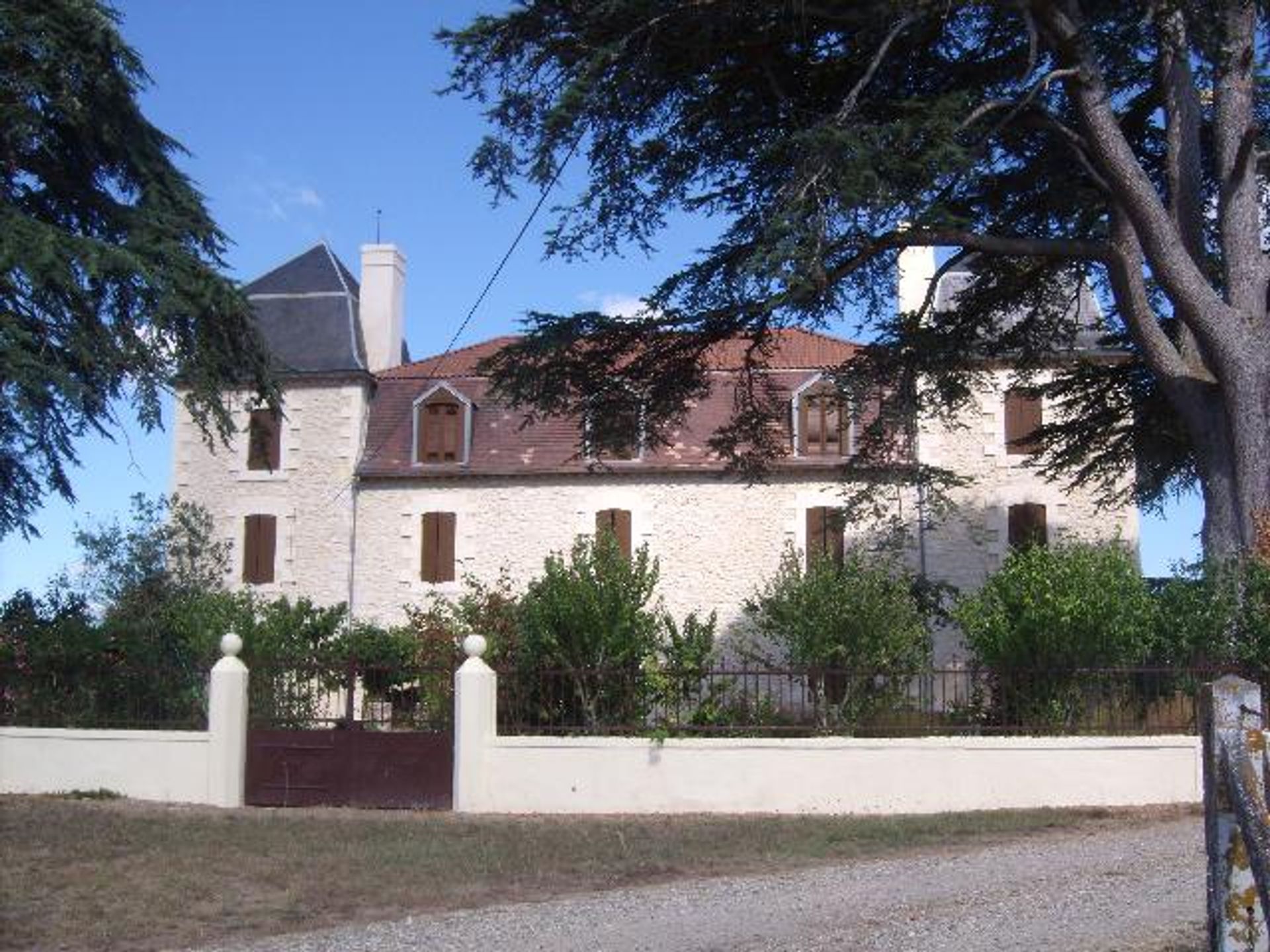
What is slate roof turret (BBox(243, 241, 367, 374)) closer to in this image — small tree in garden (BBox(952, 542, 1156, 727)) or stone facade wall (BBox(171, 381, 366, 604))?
stone facade wall (BBox(171, 381, 366, 604))

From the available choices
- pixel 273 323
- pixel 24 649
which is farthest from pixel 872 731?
pixel 273 323

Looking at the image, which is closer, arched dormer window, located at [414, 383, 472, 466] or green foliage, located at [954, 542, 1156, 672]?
green foliage, located at [954, 542, 1156, 672]

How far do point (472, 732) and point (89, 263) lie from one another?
283 inches

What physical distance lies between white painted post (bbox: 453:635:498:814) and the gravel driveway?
211 inches

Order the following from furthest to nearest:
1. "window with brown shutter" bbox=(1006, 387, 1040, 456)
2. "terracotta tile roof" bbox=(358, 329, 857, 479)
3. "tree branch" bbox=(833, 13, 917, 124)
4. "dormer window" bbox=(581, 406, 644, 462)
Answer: "terracotta tile roof" bbox=(358, 329, 857, 479) < "window with brown shutter" bbox=(1006, 387, 1040, 456) < "dormer window" bbox=(581, 406, 644, 462) < "tree branch" bbox=(833, 13, 917, 124)

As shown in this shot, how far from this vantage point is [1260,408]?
1612 cm

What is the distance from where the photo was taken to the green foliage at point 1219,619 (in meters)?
15.1

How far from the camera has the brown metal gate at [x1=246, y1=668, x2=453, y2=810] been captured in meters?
16.3

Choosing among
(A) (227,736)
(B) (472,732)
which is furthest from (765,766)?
(A) (227,736)

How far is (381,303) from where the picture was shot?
36812 mm

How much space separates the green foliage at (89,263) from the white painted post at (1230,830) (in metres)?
14.0

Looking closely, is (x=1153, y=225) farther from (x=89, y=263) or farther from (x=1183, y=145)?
(x=89, y=263)

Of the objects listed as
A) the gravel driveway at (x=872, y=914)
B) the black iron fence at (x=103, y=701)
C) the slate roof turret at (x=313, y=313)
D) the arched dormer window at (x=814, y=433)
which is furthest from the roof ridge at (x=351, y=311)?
the gravel driveway at (x=872, y=914)

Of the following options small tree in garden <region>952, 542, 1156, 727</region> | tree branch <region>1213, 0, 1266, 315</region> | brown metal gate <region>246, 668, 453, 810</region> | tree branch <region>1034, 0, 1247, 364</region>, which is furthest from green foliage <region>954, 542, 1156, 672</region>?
brown metal gate <region>246, 668, 453, 810</region>
